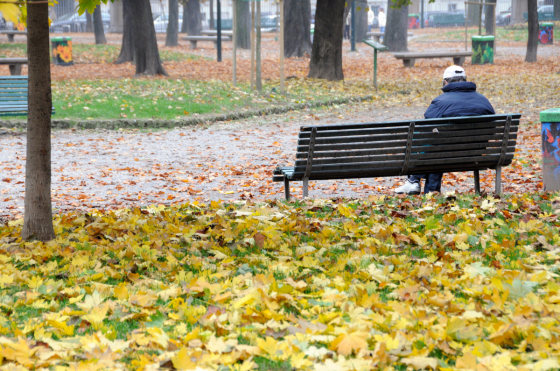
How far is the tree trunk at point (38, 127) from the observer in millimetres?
4660

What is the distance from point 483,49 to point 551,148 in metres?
20.4

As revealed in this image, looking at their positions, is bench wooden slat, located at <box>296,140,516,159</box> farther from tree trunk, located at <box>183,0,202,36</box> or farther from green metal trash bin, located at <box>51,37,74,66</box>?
tree trunk, located at <box>183,0,202,36</box>

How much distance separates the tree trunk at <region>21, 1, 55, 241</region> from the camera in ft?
15.3

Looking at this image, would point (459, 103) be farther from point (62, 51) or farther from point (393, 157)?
point (62, 51)

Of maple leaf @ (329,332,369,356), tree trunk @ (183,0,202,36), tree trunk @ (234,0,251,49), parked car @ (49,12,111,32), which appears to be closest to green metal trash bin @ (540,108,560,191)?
maple leaf @ (329,332,369,356)

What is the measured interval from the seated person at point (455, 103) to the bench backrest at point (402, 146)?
1.03 feet

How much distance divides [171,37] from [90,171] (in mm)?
25584

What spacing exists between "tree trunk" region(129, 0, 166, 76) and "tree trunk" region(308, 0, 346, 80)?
4414 mm

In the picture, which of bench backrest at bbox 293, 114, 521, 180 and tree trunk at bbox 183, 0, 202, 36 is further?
tree trunk at bbox 183, 0, 202, 36

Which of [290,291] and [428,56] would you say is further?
[428,56]

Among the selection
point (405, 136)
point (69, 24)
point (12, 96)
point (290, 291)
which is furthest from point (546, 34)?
point (290, 291)

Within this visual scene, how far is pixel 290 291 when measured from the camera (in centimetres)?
336

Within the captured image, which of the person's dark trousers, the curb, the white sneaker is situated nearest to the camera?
the person's dark trousers

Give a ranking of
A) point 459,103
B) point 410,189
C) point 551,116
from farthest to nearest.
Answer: point 410,189 < point 459,103 < point 551,116
